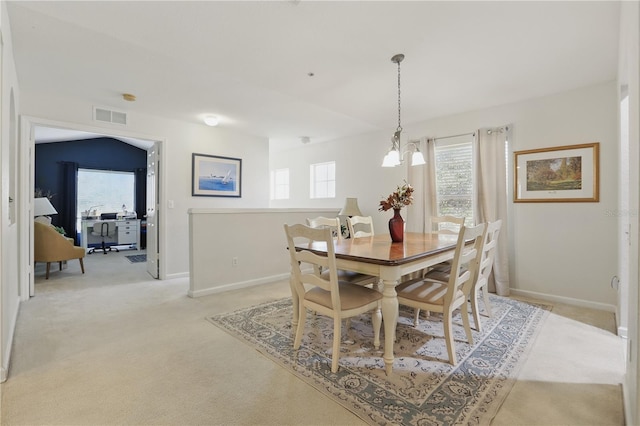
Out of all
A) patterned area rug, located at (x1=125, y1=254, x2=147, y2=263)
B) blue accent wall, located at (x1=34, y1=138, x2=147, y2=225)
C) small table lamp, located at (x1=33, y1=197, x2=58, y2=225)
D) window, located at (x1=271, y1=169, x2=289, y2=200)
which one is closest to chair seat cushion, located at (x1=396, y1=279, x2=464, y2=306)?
window, located at (x1=271, y1=169, x2=289, y2=200)

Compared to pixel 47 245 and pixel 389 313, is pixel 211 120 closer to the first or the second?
pixel 47 245

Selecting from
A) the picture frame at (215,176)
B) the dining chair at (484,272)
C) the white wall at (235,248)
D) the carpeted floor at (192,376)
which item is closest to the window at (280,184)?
the picture frame at (215,176)

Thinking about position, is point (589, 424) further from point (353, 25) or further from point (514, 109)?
point (514, 109)

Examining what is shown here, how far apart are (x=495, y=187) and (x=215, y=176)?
4.09 metres

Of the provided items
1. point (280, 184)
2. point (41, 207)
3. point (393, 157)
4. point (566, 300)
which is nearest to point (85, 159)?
point (41, 207)

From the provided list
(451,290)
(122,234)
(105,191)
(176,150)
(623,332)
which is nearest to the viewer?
(451,290)

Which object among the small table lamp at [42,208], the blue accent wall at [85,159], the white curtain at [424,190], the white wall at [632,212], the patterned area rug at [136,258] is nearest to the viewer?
the white wall at [632,212]

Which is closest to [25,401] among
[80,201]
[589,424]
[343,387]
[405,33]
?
[343,387]

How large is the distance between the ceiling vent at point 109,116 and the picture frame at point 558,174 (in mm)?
5031

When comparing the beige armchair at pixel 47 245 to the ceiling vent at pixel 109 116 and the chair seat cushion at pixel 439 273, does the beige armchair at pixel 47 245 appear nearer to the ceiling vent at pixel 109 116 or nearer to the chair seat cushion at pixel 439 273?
the ceiling vent at pixel 109 116

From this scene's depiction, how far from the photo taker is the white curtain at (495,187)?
353 cm

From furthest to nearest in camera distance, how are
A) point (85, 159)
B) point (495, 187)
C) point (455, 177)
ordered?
point (85, 159) < point (455, 177) < point (495, 187)

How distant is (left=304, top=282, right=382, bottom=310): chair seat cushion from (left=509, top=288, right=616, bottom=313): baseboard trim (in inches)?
97.9

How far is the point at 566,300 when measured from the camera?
3.21 m
